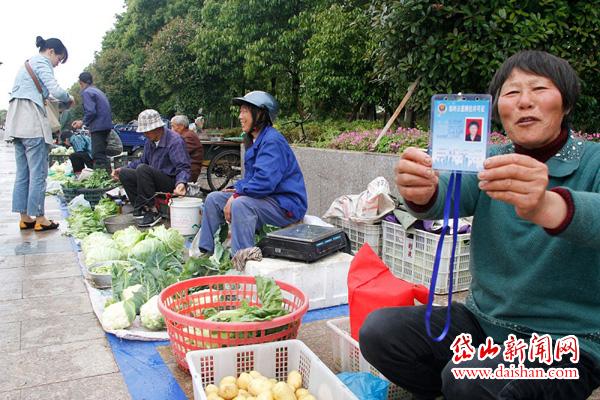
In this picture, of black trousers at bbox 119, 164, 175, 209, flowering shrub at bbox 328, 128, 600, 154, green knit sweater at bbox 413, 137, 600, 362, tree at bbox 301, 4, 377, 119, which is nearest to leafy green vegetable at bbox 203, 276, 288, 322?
green knit sweater at bbox 413, 137, 600, 362

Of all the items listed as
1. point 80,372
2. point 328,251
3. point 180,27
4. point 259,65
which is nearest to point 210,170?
point 259,65

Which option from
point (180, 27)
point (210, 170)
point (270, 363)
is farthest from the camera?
point (180, 27)

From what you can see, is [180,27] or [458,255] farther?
[180,27]

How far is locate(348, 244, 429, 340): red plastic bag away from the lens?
247 cm

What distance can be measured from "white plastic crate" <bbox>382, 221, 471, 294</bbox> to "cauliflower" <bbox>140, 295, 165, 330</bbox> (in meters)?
1.95

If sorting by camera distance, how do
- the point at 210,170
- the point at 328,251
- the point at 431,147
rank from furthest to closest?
the point at 210,170 < the point at 328,251 < the point at 431,147

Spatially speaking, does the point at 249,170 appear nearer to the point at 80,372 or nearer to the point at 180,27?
the point at 80,372

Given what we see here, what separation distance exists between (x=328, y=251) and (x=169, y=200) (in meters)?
2.70

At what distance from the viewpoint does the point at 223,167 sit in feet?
34.3

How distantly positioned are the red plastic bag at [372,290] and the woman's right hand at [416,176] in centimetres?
82

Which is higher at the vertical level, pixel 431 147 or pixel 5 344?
pixel 431 147

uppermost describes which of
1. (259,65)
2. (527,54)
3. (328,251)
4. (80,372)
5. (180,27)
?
(180,27)

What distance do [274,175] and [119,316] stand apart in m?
1.66

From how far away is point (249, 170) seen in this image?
4.45 m
